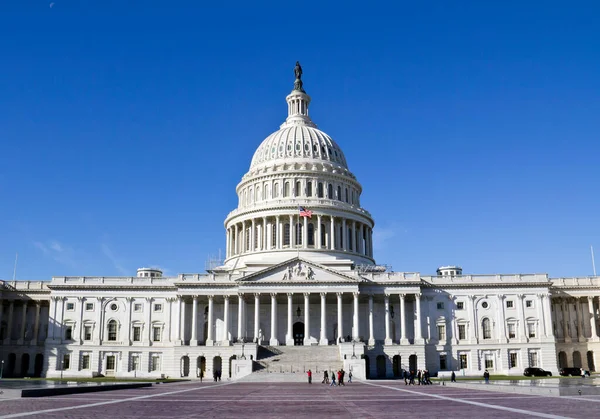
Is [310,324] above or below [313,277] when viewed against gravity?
below

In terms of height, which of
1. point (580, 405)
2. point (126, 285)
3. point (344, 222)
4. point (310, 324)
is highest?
point (344, 222)

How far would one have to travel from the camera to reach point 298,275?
8962 centimetres

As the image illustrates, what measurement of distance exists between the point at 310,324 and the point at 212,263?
82.9 ft

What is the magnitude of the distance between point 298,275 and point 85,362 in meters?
34.1

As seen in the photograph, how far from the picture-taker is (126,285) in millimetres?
95250

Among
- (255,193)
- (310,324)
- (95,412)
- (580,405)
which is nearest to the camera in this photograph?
(95,412)

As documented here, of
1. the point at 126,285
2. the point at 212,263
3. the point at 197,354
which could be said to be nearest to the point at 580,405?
the point at 197,354

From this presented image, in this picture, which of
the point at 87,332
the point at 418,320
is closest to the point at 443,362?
the point at 418,320

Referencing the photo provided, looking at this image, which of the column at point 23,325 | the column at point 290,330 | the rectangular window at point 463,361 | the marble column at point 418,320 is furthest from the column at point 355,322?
the column at point 23,325

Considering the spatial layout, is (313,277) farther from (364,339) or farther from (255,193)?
(255,193)

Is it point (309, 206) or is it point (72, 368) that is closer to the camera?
point (72, 368)

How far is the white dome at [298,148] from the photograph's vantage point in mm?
114625

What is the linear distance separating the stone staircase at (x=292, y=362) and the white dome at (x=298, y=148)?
40.6m

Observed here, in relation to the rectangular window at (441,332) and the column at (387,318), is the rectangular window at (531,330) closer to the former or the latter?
the rectangular window at (441,332)
